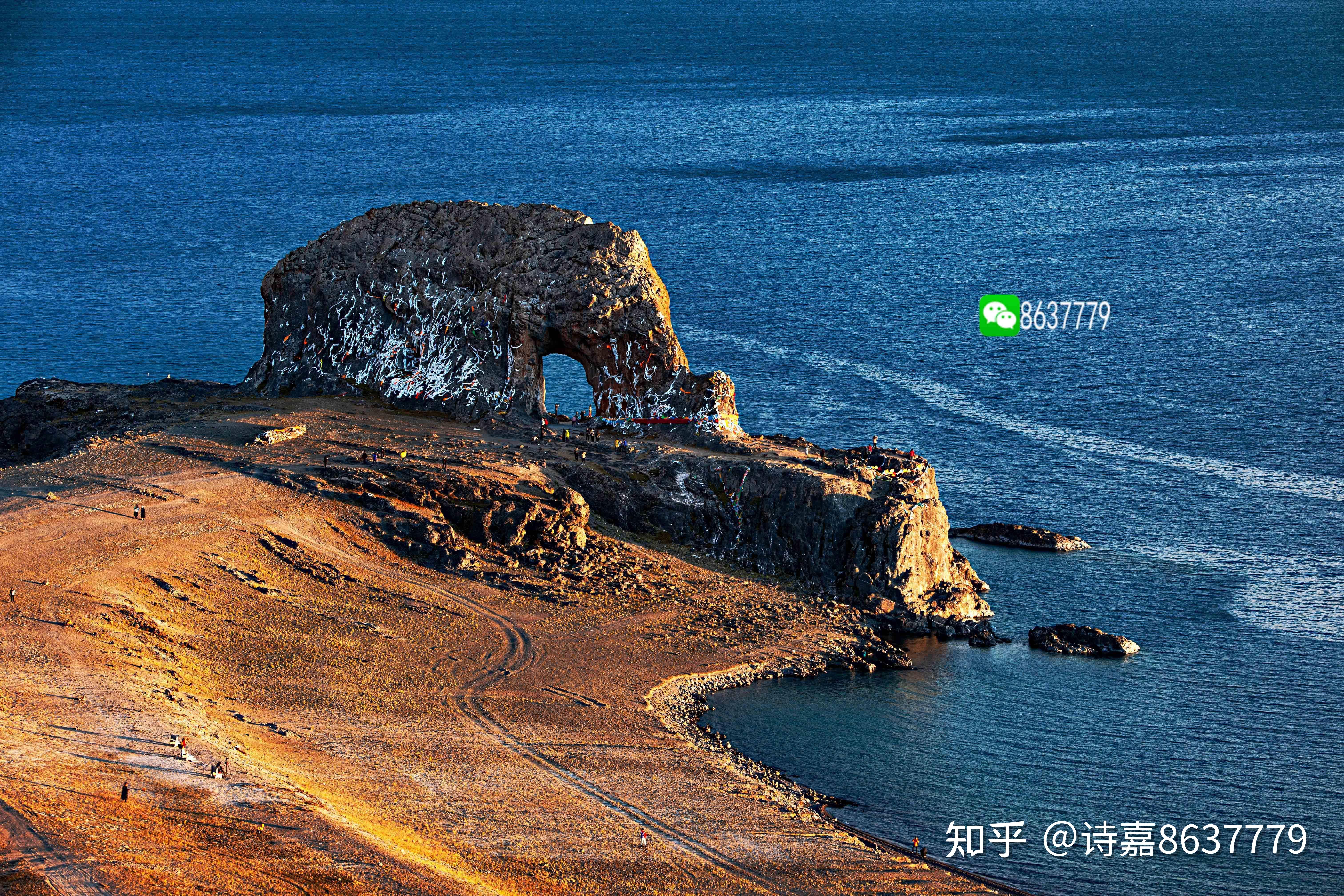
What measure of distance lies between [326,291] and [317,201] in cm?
10029

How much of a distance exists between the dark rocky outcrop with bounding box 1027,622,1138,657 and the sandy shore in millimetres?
12565

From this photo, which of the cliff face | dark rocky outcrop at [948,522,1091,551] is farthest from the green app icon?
the cliff face

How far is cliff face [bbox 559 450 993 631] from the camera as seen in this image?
8962cm

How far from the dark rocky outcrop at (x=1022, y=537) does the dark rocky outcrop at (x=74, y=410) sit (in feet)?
179

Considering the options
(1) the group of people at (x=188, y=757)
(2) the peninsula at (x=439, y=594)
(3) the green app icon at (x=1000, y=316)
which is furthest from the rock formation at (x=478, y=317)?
(3) the green app icon at (x=1000, y=316)

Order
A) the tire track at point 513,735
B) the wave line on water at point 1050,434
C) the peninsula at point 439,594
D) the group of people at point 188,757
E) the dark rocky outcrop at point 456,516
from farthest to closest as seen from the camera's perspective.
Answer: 1. the wave line on water at point 1050,434
2. the dark rocky outcrop at point 456,516
3. the tire track at point 513,735
4. the group of people at point 188,757
5. the peninsula at point 439,594

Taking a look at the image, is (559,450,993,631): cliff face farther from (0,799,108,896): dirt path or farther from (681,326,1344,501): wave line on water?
(0,799,108,896): dirt path

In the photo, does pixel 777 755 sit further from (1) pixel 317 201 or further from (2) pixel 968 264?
(1) pixel 317 201

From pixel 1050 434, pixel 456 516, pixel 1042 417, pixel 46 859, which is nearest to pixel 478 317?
pixel 456 516

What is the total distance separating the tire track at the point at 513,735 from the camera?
59656 millimetres

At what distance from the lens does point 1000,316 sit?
496 feet

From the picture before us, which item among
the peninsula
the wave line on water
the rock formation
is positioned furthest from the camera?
the wave line on water

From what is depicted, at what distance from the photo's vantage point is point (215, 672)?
2788 inches

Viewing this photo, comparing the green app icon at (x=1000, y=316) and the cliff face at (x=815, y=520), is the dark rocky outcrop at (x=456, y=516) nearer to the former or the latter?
the cliff face at (x=815, y=520)
